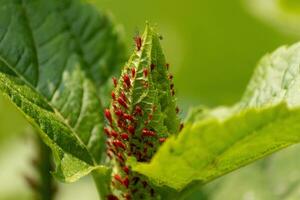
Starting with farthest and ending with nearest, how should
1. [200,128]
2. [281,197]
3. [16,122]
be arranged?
[16,122] < [281,197] < [200,128]

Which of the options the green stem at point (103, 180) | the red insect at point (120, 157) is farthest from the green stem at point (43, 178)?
the red insect at point (120, 157)

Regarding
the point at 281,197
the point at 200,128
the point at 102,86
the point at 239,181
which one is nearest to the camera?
the point at 200,128

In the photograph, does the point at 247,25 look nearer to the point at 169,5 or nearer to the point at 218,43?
the point at 218,43

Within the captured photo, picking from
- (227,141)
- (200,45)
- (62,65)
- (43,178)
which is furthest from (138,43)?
→ (200,45)

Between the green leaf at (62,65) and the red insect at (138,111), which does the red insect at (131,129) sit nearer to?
the red insect at (138,111)

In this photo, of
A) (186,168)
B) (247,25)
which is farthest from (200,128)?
(247,25)

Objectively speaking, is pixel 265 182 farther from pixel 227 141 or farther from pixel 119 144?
pixel 227 141

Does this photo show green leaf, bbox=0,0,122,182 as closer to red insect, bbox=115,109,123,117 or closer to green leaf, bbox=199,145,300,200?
red insect, bbox=115,109,123,117

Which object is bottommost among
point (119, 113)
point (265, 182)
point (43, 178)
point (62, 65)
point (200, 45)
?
point (265, 182)
